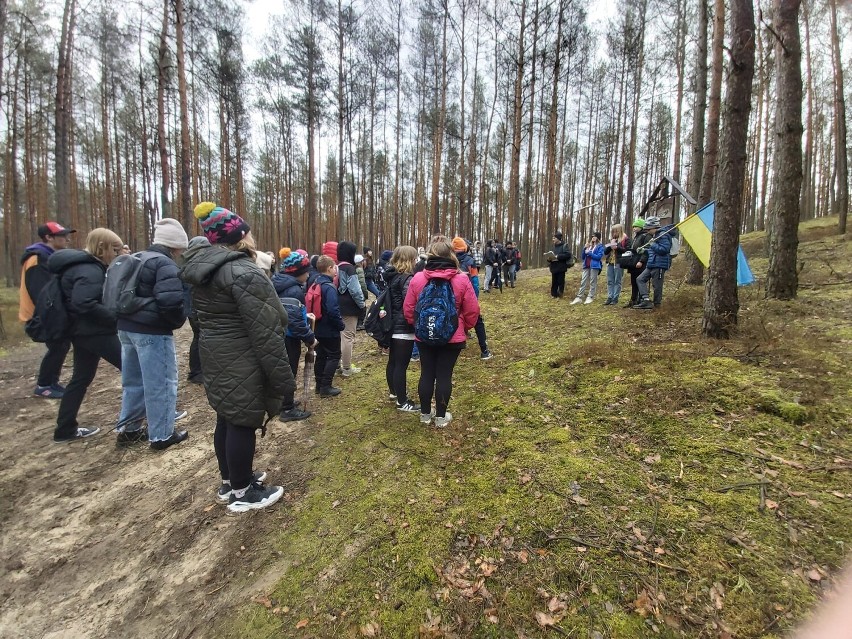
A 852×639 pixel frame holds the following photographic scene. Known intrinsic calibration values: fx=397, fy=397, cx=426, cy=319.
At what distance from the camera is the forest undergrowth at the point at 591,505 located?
2178mm

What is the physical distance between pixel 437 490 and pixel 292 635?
1.37 m

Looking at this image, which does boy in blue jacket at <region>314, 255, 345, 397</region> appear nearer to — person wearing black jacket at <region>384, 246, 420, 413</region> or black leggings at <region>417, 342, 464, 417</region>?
person wearing black jacket at <region>384, 246, 420, 413</region>

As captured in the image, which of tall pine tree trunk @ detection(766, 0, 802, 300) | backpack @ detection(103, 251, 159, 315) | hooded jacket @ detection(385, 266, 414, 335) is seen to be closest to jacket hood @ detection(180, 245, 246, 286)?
backpack @ detection(103, 251, 159, 315)

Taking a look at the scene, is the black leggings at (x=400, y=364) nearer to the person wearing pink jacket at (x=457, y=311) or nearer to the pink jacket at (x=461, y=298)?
the person wearing pink jacket at (x=457, y=311)

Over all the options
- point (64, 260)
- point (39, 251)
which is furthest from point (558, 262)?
point (39, 251)

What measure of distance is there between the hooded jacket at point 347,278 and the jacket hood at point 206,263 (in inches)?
120

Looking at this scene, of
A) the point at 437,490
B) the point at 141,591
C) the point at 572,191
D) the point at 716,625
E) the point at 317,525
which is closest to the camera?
the point at 716,625

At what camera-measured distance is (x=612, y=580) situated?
2.27 m

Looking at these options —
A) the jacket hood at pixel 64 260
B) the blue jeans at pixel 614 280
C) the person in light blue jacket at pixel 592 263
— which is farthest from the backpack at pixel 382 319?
the person in light blue jacket at pixel 592 263

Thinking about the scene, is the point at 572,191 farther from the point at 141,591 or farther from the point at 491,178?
the point at 141,591

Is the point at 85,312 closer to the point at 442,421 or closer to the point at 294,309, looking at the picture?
the point at 294,309

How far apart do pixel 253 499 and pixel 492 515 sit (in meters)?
1.90

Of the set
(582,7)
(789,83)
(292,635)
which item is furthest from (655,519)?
(582,7)

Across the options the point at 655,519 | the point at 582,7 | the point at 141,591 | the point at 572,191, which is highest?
the point at 582,7
